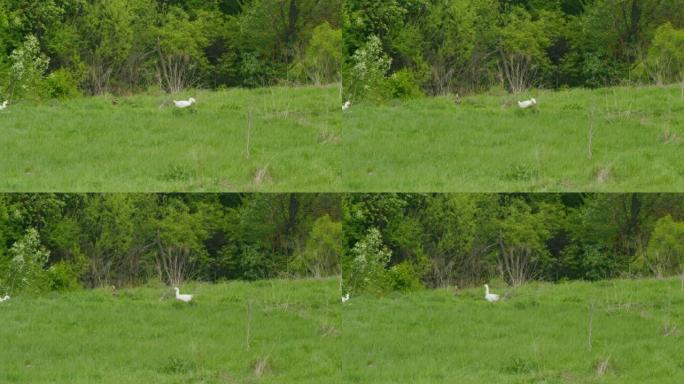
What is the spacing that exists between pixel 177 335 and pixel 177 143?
2217 mm

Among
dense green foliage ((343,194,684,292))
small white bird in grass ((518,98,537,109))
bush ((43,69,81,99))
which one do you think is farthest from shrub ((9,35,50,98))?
small white bird in grass ((518,98,537,109))

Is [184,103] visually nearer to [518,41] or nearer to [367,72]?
[367,72]

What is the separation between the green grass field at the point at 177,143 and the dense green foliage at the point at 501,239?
94cm

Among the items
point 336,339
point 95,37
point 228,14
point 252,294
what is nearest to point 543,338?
point 336,339

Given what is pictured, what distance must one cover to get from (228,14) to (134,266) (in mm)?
3311

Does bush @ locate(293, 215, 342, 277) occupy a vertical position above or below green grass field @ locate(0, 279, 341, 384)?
above

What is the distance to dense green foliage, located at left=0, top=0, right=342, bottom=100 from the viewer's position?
598 inches

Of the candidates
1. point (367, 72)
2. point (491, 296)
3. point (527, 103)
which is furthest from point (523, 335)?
point (367, 72)

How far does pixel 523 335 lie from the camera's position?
14.0 metres

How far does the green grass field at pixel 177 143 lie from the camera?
14.1 meters

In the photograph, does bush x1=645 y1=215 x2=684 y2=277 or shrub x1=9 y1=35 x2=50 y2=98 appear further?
shrub x1=9 y1=35 x2=50 y2=98

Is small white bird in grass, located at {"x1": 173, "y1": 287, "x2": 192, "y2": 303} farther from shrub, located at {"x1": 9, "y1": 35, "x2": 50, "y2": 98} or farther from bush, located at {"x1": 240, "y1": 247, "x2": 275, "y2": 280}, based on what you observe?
shrub, located at {"x1": 9, "y1": 35, "x2": 50, "y2": 98}

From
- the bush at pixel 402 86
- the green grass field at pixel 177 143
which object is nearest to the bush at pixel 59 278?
the green grass field at pixel 177 143

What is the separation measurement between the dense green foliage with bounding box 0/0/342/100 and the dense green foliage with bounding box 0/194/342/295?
4.99ft
